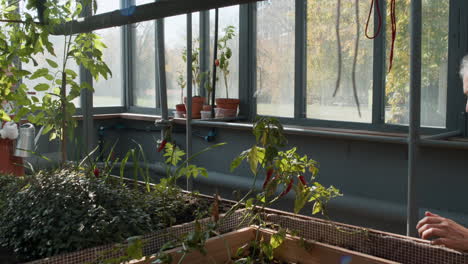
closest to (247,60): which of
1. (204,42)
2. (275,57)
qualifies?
(275,57)

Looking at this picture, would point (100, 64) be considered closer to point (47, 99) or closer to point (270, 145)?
point (47, 99)

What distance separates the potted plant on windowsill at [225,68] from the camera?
515cm

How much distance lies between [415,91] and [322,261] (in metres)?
1.10

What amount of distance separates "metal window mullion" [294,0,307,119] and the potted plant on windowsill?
694mm

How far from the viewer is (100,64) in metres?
2.17

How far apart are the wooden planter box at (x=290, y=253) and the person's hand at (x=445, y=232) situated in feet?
0.57

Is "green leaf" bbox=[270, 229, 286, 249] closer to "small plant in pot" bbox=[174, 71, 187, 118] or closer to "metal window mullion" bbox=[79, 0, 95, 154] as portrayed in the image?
"metal window mullion" bbox=[79, 0, 95, 154]

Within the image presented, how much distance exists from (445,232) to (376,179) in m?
2.85

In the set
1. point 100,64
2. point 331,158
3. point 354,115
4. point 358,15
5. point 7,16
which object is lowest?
point 331,158

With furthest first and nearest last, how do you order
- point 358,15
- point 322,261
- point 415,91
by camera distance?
1. point 358,15
2. point 415,91
3. point 322,261

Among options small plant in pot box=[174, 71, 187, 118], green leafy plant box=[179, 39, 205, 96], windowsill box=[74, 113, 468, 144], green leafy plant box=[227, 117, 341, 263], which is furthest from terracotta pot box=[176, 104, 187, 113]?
green leafy plant box=[227, 117, 341, 263]

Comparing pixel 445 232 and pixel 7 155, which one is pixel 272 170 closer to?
pixel 445 232

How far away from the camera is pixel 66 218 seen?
131 cm

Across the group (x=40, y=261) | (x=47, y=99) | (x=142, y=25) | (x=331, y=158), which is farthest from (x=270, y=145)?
(x=142, y=25)
